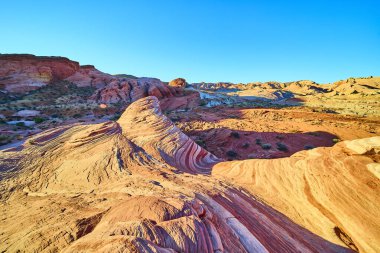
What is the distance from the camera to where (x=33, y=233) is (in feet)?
11.3

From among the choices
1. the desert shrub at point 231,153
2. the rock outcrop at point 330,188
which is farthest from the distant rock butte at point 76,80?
the rock outcrop at point 330,188

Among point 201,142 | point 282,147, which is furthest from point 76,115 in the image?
point 282,147

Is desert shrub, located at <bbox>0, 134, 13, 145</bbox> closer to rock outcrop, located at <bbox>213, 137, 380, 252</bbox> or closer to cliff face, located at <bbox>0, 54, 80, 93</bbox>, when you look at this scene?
rock outcrop, located at <bbox>213, 137, 380, 252</bbox>

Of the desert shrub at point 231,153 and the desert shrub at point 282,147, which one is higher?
the desert shrub at point 282,147

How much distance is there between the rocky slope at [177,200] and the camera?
304 centimetres

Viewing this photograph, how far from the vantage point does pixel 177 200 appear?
146 inches

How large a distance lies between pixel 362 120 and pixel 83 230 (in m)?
25.9

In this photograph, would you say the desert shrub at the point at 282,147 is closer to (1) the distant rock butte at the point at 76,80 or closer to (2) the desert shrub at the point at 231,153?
(2) the desert shrub at the point at 231,153

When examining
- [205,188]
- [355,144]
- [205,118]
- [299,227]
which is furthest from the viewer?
[205,118]

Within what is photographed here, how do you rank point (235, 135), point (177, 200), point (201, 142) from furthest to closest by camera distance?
point (235, 135) < point (201, 142) < point (177, 200)

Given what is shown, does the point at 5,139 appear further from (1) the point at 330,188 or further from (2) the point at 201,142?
(1) the point at 330,188

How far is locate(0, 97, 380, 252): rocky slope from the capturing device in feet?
9.96

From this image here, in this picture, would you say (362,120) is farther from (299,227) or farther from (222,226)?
(222,226)

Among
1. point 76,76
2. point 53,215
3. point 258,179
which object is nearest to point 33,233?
point 53,215
